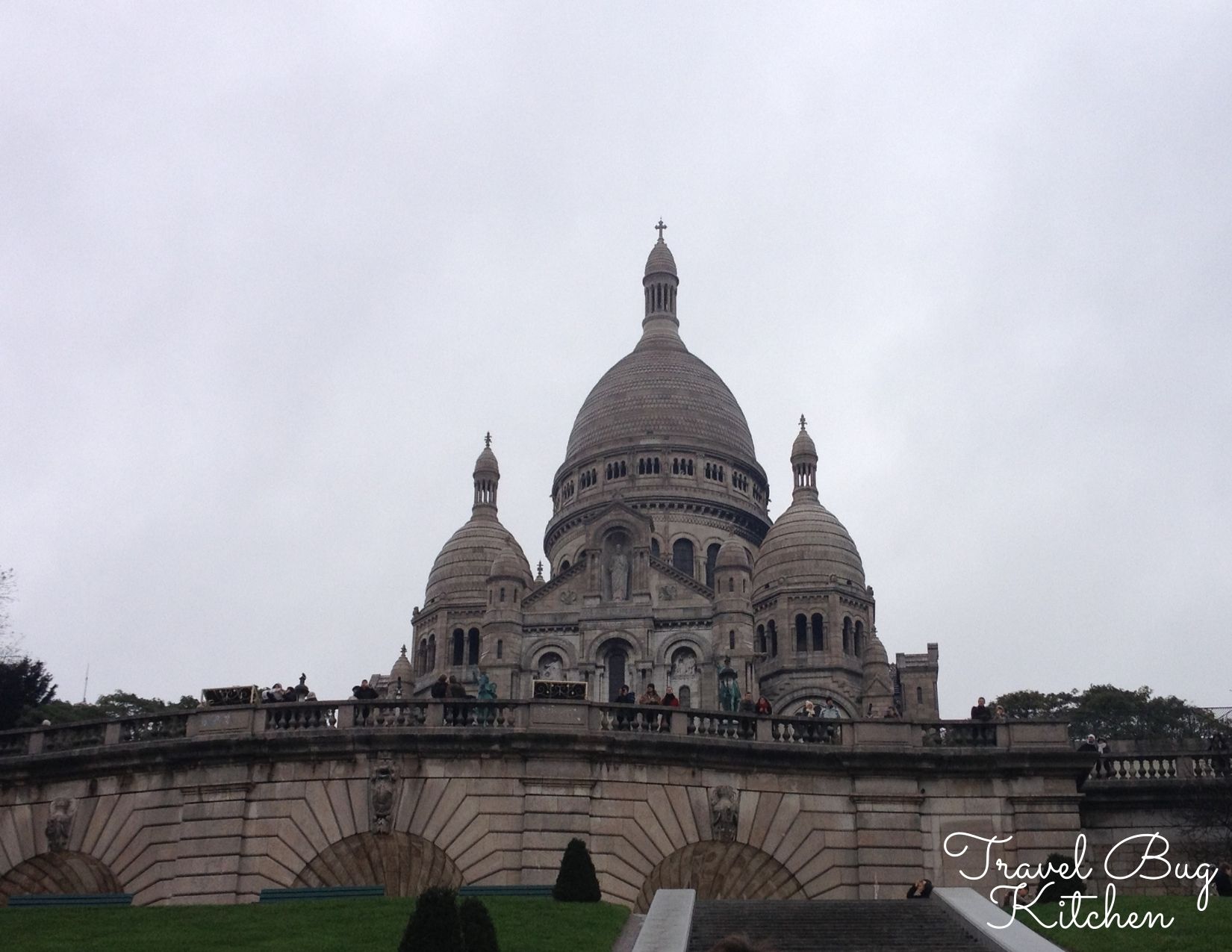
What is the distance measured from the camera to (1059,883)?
24.7 metres

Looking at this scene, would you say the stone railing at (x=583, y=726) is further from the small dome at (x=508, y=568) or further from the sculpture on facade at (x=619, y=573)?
the small dome at (x=508, y=568)

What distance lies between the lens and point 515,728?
90.7ft

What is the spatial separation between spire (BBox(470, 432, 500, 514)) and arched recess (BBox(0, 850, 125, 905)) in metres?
78.4

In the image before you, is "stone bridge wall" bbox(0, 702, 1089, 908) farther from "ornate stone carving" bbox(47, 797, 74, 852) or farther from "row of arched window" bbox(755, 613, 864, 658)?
"row of arched window" bbox(755, 613, 864, 658)

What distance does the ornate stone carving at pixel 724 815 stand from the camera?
27.7 m

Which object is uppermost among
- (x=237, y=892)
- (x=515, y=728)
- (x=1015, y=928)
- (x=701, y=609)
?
(x=701, y=609)

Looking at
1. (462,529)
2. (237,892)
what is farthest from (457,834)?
(462,529)

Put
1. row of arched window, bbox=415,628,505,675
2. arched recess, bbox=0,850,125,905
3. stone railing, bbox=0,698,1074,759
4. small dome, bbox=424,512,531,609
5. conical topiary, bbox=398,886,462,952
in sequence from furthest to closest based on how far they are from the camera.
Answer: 1. small dome, bbox=424,512,531,609
2. row of arched window, bbox=415,628,505,675
3. arched recess, bbox=0,850,125,905
4. stone railing, bbox=0,698,1074,759
5. conical topiary, bbox=398,886,462,952

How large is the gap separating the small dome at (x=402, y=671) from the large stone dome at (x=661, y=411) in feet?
62.3

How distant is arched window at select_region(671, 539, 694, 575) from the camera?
103 meters

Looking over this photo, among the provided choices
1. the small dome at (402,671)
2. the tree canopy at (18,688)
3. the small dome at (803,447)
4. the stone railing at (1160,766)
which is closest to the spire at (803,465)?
the small dome at (803,447)

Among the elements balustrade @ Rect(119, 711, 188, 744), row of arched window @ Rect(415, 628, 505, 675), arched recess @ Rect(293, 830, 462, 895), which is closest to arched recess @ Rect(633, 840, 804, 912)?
arched recess @ Rect(293, 830, 462, 895)

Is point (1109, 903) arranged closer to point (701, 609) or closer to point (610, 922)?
point (610, 922)

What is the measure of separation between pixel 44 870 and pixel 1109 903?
58.7 ft
